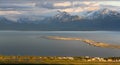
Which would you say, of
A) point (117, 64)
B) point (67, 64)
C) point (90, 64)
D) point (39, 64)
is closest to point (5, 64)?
point (39, 64)

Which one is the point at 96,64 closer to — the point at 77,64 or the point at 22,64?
the point at 77,64

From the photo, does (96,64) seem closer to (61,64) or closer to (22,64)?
(61,64)

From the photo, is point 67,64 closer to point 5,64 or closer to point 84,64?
point 84,64

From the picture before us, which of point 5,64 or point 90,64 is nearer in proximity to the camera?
point 5,64

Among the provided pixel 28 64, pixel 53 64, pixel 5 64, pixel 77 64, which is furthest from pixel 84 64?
pixel 5 64

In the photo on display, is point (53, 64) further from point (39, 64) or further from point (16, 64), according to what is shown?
point (16, 64)

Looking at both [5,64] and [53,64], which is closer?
[5,64]

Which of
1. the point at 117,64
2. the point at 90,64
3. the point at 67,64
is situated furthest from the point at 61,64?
the point at 117,64
